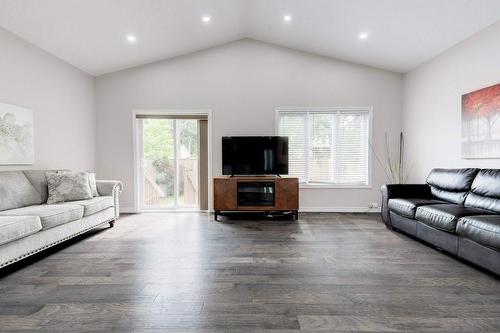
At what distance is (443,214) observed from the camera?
2832 millimetres

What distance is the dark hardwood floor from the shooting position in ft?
5.53

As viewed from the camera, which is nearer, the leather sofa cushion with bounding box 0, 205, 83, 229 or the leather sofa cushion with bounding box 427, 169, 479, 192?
the leather sofa cushion with bounding box 0, 205, 83, 229

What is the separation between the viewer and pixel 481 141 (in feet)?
11.2

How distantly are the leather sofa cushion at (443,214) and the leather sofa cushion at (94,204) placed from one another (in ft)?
14.2

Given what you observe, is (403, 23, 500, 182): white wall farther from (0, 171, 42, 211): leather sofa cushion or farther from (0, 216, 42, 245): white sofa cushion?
(0, 171, 42, 211): leather sofa cushion

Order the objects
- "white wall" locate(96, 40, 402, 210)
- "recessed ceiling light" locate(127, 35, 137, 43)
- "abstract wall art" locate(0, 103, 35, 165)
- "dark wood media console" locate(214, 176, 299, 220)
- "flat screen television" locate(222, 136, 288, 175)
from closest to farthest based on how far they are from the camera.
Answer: "abstract wall art" locate(0, 103, 35, 165) < "recessed ceiling light" locate(127, 35, 137, 43) < "dark wood media console" locate(214, 176, 299, 220) < "flat screen television" locate(222, 136, 288, 175) < "white wall" locate(96, 40, 402, 210)

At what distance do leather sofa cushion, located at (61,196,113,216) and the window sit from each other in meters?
3.31

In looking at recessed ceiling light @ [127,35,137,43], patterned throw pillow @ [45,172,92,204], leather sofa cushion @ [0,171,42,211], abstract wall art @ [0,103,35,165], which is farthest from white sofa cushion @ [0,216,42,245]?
recessed ceiling light @ [127,35,137,43]

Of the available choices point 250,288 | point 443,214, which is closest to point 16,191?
point 250,288

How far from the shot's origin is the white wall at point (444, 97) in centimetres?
334

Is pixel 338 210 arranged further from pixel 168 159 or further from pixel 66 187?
pixel 66 187

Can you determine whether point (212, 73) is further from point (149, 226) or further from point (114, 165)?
point (149, 226)

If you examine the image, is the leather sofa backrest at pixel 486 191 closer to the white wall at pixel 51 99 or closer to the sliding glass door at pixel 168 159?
the sliding glass door at pixel 168 159

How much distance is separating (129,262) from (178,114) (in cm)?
323
